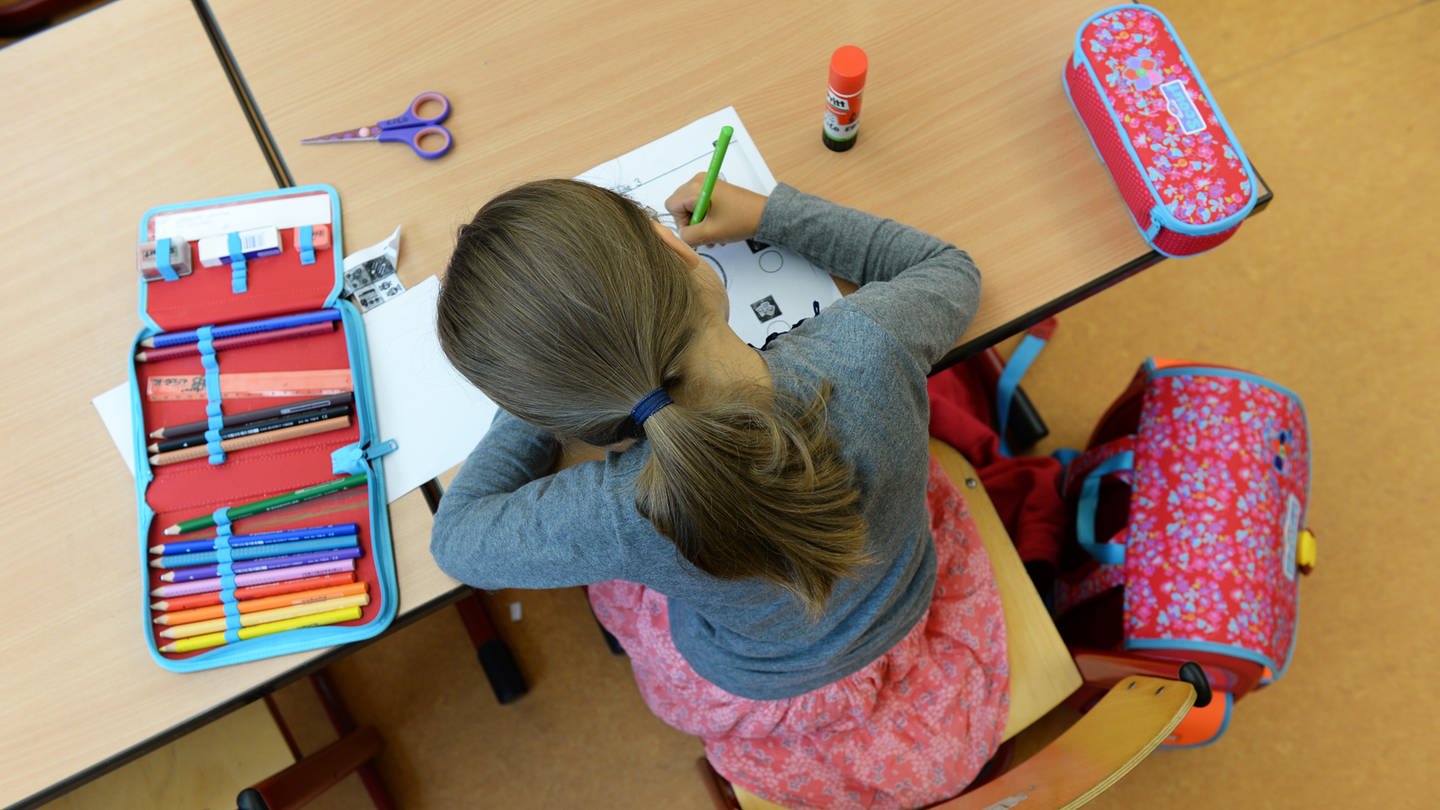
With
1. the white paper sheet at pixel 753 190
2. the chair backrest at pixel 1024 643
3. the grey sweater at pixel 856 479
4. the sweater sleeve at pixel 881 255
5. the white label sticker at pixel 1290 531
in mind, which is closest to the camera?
the grey sweater at pixel 856 479

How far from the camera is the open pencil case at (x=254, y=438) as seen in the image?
882 mm

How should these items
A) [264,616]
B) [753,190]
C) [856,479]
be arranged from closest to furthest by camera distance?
[856,479], [264,616], [753,190]

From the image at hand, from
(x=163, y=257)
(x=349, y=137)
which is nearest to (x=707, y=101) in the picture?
(x=349, y=137)

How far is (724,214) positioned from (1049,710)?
0.70 metres

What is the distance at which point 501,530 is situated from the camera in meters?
0.81

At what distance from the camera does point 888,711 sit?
1.02 meters

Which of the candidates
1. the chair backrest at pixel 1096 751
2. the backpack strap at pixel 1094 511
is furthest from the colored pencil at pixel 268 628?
the backpack strap at pixel 1094 511

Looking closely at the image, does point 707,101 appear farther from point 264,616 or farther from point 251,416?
point 264,616

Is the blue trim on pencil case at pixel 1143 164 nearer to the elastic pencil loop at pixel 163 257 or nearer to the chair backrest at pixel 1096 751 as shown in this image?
the chair backrest at pixel 1096 751

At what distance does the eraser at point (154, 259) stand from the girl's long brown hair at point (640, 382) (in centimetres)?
43

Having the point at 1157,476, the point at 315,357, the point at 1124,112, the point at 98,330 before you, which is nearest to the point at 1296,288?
the point at 1157,476

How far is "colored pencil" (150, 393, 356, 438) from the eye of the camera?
3.00 feet

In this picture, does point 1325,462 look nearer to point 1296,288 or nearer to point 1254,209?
point 1296,288

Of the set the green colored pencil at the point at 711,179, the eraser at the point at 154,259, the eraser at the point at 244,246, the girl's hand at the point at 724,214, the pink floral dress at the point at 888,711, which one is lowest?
the pink floral dress at the point at 888,711
